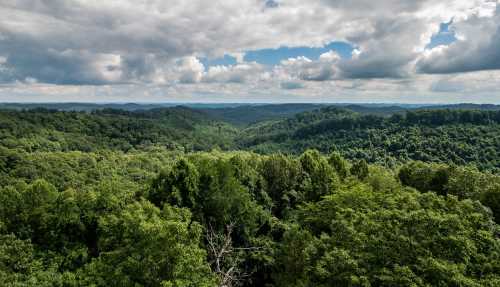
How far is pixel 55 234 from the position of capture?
36.1 meters

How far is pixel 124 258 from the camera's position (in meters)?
27.9

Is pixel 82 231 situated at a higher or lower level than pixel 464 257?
lower

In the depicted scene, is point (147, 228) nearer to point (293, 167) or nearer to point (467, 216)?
point (467, 216)

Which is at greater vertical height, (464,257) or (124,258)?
(464,257)

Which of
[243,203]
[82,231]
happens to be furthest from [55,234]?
[243,203]

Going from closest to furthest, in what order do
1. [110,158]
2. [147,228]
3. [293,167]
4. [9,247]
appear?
1. [147,228]
2. [9,247]
3. [293,167]
4. [110,158]

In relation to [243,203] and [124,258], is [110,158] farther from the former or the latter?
[124,258]

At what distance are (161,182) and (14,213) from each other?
52.6 ft

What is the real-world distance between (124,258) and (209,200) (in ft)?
58.7

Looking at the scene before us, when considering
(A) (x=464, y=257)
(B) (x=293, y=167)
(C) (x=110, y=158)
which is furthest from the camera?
(C) (x=110, y=158)

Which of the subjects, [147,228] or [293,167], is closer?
[147,228]

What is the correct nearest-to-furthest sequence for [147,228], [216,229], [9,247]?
[147,228]
[9,247]
[216,229]

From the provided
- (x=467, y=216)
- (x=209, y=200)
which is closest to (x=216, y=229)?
(x=209, y=200)

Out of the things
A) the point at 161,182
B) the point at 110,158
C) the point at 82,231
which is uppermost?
the point at 161,182
